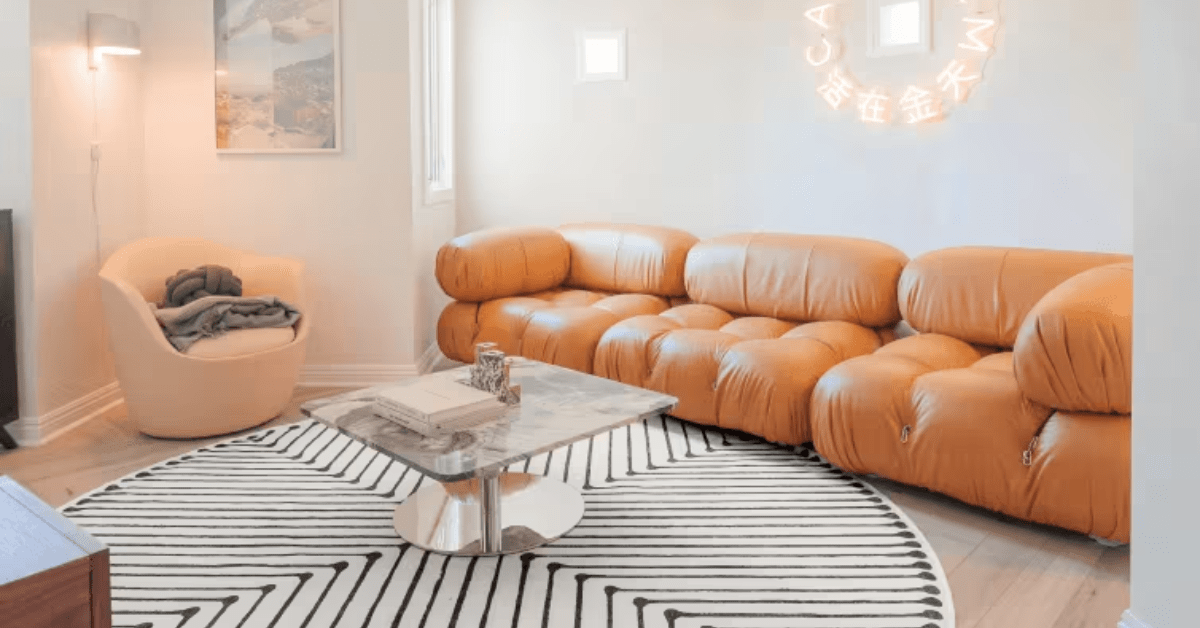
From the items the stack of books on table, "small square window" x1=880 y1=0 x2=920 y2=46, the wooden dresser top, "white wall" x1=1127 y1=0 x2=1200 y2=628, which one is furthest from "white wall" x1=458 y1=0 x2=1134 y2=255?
the wooden dresser top

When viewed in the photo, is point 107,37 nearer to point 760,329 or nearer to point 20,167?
point 20,167

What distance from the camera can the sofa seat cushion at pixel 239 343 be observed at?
385 centimetres

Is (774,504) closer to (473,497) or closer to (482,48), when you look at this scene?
(473,497)

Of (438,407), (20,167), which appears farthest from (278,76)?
(438,407)

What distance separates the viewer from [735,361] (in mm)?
3645

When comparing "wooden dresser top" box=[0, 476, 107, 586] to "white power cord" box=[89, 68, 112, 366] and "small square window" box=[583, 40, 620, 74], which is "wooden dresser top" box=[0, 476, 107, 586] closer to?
"white power cord" box=[89, 68, 112, 366]

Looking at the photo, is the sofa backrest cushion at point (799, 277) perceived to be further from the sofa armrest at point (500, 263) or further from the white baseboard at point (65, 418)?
the white baseboard at point (65, 418)

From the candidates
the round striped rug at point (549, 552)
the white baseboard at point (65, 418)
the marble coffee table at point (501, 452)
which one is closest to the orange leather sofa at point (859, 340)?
the round striped rug at point (549, 552)

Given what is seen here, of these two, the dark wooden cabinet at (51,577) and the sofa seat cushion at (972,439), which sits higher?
the dark wooden cabinet at (51,577)

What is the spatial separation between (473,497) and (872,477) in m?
1.35

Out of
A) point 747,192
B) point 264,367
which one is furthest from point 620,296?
point 264,367

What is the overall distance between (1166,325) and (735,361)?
1.74 m

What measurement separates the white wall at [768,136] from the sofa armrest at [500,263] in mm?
555

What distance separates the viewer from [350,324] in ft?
15.9
